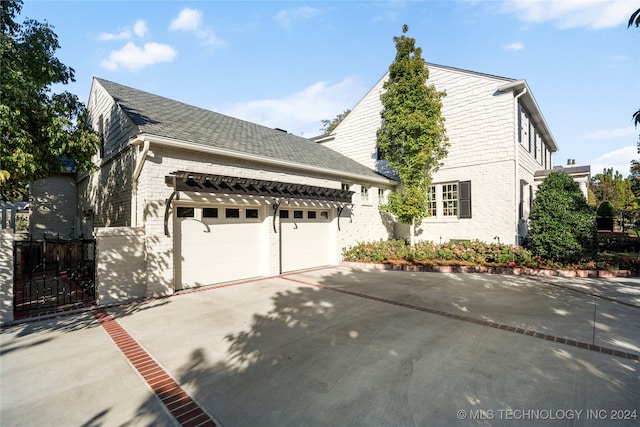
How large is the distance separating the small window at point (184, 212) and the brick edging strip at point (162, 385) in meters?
3.67

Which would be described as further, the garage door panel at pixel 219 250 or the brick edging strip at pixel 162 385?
the garage door panel at pixel 219 250

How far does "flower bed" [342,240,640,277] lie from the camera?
32.9ft

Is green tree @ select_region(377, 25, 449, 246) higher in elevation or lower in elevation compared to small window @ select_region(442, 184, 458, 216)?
higher

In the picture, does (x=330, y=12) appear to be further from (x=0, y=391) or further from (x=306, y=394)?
(x=0, y=391)

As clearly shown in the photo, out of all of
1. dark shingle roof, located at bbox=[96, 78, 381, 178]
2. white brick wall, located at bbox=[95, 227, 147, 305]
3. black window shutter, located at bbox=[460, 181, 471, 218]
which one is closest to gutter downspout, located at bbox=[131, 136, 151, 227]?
dark shingle roof, located at bbox=[96, 78, 381, 178]

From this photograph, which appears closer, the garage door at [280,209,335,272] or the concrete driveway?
the concrete driveway

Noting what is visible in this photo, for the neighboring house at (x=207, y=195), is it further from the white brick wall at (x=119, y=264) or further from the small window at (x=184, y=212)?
the white brick wall at (x=119, y=264)

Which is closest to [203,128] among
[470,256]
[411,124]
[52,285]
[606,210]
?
[52,285]

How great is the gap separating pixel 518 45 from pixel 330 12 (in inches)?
252

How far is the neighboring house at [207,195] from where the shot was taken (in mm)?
7859

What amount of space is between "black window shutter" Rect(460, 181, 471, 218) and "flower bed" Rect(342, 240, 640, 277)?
1.78 meters

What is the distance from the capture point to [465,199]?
13.7 m

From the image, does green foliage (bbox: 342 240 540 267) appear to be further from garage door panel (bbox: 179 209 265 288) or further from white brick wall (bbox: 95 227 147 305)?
white brick wall (bbox: 95 227 147 305)

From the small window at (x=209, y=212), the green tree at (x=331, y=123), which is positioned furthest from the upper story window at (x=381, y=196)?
the green tree at (x=331, y=123)
